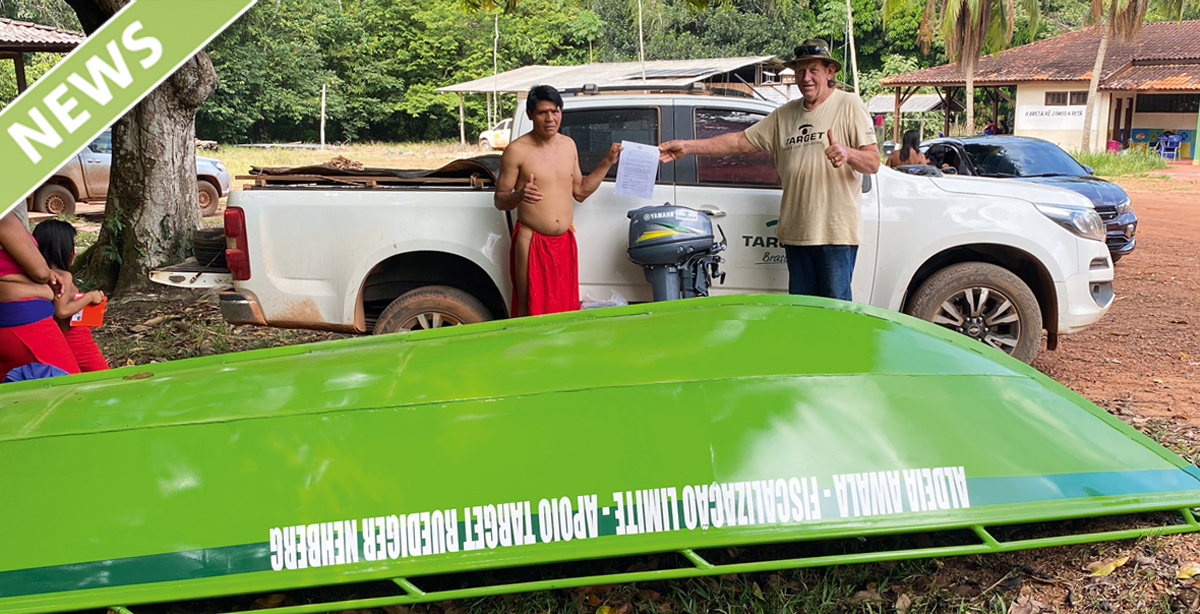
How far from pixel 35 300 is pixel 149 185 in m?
4.60

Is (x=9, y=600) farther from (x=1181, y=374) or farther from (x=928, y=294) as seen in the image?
(x=1181, y=374)

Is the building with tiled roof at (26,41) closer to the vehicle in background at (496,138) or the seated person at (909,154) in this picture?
the seated person at (909,154)

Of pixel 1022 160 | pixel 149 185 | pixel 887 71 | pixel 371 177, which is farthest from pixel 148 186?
pixel 887 71

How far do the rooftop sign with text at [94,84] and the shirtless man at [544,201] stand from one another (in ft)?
5.00

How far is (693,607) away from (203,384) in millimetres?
1922

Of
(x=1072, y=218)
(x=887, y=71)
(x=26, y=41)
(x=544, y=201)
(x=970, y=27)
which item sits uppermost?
(x=26, y=41)

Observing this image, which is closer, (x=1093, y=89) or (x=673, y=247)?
(x=673, y=247)

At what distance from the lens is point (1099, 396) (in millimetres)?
5516

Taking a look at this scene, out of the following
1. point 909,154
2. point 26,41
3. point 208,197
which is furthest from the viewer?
point 208,197

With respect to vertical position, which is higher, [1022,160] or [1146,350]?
[1022,160]

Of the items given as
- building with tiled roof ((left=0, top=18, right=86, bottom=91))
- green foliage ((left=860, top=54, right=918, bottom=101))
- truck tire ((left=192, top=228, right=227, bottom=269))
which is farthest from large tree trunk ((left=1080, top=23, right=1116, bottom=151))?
truck tire ((left=192, top=228, right=227, bottom=269))

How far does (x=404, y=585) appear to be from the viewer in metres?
2.77

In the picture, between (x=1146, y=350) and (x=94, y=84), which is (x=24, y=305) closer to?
(x=94, y=84)

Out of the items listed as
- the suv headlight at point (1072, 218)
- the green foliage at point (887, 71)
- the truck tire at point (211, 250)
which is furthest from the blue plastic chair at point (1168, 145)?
the truck tire at point (211, 250)
